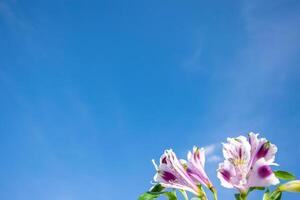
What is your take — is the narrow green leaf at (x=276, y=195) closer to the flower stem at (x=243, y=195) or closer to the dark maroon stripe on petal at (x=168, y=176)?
the flower stem at (x=243, y=195)

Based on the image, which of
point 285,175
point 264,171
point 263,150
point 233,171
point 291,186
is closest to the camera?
point 264,171

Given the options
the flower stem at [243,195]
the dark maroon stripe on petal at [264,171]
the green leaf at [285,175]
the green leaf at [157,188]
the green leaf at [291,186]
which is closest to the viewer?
the dark maroon stripe on petal at [264,171]

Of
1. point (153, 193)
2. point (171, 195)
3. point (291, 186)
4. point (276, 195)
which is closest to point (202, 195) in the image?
point (171, 195)

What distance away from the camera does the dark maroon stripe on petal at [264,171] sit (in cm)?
263

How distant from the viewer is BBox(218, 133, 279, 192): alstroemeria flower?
105 inches

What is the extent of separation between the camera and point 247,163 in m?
2.87

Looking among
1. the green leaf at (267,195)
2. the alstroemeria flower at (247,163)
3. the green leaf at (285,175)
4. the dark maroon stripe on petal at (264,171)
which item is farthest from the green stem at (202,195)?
the green leaf at (285,175)

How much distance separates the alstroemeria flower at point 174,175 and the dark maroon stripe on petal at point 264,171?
1.93 feet

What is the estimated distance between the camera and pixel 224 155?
9.94 feet

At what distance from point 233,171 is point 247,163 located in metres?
0.15

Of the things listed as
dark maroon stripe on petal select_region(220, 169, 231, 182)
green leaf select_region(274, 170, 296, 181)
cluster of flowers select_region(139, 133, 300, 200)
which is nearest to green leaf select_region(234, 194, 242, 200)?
cluster of flowers select_region(139, 133, 300, 200)

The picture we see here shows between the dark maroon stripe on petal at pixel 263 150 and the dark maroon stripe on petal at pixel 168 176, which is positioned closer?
the dark maroon stripe on petal at pixel 263 150

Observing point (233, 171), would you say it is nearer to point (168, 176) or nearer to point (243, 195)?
point (243, 195)

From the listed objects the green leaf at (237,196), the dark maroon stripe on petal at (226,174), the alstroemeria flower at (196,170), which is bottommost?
the green leaf at (237,196)
